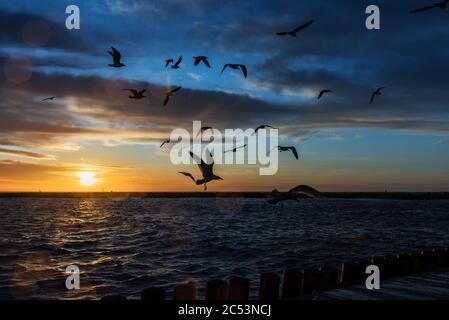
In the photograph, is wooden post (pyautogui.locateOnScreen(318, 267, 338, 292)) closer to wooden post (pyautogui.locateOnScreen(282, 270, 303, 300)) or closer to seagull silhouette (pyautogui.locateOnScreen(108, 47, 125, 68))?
wooden post (pyautogui.locateOnScreen(282, 270, 303, 300))

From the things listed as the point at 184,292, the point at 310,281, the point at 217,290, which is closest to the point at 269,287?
the point at 310,281

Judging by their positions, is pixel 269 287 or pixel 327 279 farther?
pixel 327 279

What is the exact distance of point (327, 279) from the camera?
11742mm

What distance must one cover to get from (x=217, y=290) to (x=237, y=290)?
0.40m

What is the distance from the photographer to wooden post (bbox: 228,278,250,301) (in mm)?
9500

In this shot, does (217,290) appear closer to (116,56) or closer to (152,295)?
(152,295)

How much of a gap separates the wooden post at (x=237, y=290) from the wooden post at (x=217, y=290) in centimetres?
10

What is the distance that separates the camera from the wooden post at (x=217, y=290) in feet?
31.0

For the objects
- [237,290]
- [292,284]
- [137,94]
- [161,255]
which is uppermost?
[137,94]

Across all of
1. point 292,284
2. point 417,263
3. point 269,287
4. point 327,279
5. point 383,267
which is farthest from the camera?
point 417,263

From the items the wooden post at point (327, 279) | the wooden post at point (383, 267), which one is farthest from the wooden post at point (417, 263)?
the wooden post at point (327, 279)

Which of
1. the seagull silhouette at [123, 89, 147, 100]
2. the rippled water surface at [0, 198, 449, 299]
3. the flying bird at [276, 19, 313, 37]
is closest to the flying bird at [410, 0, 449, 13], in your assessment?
the flying bird at [276, 19, 313, 37]
